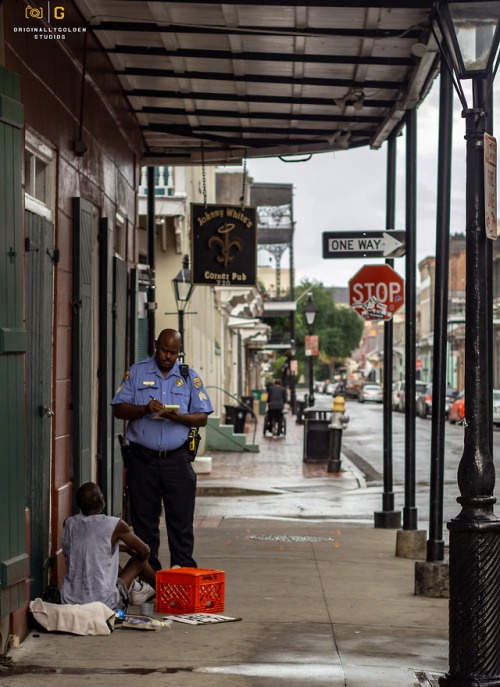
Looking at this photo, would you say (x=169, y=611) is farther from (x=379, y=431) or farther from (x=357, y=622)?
(x=379, y=431)

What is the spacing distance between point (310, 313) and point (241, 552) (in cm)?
2515

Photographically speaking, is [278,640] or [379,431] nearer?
[278,640]

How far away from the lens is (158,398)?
25.4 ft

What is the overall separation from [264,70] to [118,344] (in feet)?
9.17

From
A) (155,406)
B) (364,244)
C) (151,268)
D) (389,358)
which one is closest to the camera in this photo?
(155,406)

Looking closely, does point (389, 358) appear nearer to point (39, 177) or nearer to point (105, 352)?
point (105, 352)

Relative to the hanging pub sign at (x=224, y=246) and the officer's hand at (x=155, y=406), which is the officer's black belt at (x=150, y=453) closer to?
the officer's hand at (x=155, y=406)

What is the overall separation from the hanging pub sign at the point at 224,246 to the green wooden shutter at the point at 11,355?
7.07 metres

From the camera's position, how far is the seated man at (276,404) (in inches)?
1171

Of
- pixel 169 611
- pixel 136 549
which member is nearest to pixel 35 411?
pixel 136 549

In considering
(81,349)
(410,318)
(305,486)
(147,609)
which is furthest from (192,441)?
(305,486)

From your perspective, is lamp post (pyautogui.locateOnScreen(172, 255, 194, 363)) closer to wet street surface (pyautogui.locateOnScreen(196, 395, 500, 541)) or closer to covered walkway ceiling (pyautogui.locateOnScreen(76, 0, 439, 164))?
wet street surface (pyautogui.locateOnScreen(196, 395, 500, 541))

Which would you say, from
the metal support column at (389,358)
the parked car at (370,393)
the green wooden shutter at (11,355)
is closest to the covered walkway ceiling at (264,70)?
the metal support column at (389,358)

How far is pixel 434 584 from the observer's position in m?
8.20
